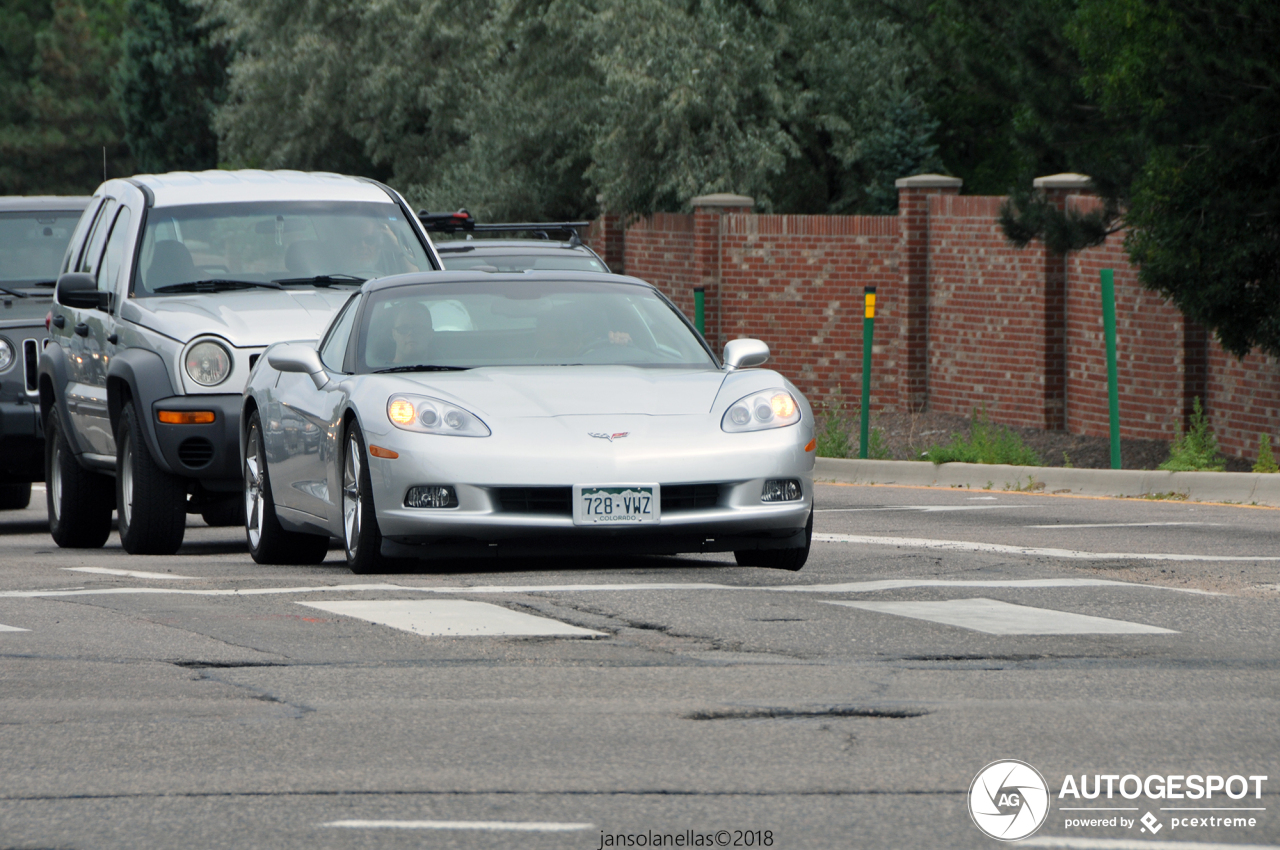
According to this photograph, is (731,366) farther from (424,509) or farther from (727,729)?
(727,729)

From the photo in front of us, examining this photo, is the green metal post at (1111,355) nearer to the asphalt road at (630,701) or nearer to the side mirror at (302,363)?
the asphalt road at (630,701)

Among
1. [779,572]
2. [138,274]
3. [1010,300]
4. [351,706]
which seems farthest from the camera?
[1010,300]

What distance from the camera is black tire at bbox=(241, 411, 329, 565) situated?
1118 centimetres

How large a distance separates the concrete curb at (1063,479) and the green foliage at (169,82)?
5484 cm

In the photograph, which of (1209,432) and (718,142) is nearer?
(1209,432)

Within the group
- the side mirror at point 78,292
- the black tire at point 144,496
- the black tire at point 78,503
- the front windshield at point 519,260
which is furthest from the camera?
the front windshield at point 519,260

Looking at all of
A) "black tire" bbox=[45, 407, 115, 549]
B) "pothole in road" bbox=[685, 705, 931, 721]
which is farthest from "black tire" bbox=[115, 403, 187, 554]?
"pothole in road" bbox=[685, 705, 931, 721]

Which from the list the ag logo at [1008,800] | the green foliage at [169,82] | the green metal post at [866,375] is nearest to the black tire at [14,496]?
the green metal post at [866,375]

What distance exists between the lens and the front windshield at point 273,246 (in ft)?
41.1

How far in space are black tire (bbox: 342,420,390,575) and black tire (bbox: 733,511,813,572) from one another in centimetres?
171

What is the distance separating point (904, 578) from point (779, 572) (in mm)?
603

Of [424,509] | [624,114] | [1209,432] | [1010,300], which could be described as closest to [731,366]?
[424,509]

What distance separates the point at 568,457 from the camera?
9.36m

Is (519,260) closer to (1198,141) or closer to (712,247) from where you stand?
(1198,141)
